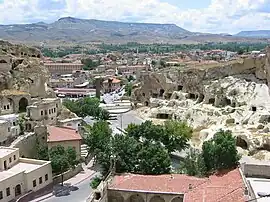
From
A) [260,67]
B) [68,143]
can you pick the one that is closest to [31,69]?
[68,143]

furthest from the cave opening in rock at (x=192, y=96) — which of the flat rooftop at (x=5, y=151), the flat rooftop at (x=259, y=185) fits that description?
the flat rooftop at (x=259, y=185)

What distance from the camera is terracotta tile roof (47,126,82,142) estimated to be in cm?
4745

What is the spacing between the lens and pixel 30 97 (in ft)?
187

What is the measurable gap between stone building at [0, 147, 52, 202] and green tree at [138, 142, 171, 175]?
957 centimetres

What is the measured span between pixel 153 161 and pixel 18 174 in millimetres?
12254

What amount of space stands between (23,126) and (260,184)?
29769 millimetres

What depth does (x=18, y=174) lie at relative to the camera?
3881cm

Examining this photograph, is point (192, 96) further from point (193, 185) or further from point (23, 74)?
point (193, 185)

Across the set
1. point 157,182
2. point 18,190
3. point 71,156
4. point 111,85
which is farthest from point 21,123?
point 111,85

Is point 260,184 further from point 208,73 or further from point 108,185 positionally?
point 208,73

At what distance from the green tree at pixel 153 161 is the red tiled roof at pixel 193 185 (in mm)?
2058

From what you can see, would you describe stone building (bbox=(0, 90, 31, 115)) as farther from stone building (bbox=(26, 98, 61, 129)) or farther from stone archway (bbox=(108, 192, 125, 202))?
stone archway (bbox=(108, 192, 125, 202))

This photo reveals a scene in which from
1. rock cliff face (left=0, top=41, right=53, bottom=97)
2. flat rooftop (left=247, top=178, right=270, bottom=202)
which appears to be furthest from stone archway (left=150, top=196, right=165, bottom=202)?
rock cliff face (left=0, top=41, right=53, bottom=97)

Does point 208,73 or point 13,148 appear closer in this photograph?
point 13,148
